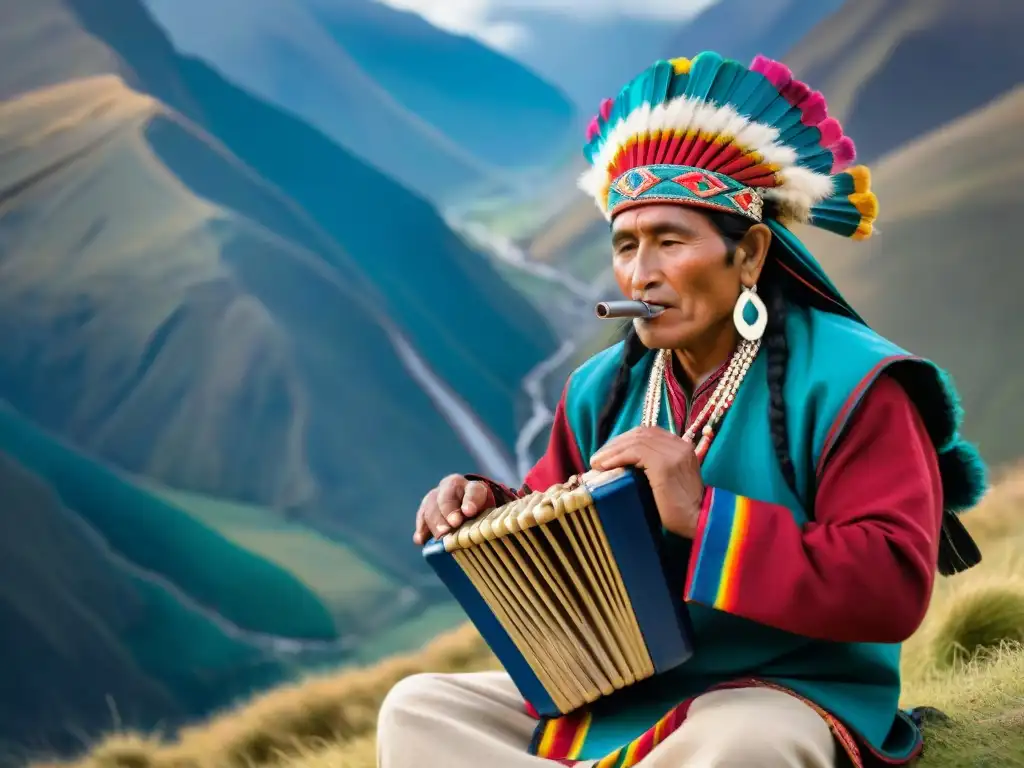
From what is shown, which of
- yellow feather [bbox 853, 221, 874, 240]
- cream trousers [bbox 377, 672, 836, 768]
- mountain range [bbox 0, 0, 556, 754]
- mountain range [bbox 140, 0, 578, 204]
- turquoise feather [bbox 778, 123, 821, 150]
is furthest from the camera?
mountain range [bbox 140, 0, 578, 204]

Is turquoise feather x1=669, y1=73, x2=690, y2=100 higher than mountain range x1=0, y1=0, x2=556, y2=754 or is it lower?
higher

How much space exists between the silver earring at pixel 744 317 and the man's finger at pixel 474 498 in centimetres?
60

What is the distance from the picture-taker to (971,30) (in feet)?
19.1

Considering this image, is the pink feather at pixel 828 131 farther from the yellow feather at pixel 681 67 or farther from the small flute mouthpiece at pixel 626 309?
the small flute mouthpiece at pixel 626 309

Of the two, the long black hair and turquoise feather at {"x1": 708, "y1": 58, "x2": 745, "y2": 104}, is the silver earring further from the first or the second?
turquoise feather at {"x1": 708, "y1": 58, "x2": 745, "y2": 104}

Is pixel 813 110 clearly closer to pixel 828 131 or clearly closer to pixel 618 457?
pixel 828 131

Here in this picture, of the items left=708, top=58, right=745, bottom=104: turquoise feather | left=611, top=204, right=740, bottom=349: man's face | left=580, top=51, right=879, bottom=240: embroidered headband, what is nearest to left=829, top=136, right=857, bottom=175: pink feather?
left=580, top=51, right=879, bottom=240: embroidered headband

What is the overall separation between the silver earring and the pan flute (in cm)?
43

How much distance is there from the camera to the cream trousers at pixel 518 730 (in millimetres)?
1922

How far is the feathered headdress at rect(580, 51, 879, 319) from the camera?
7.65 feet

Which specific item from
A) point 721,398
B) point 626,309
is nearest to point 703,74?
point 626,309

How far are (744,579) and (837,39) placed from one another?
16.1ft

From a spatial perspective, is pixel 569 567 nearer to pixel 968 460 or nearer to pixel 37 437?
pixel 968 460

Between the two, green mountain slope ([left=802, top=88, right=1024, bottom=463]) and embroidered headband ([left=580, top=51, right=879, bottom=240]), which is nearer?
embroidered headband ([left=580, top=51, right=879, bottom=240])
